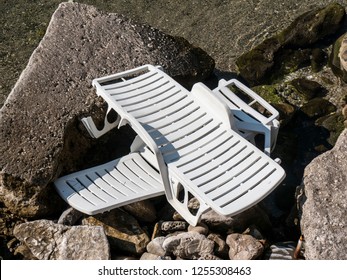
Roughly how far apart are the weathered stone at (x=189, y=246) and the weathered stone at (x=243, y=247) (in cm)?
19

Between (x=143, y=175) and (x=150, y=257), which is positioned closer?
(x=150, y=257)

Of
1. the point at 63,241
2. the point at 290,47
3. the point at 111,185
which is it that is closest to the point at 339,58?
the point at 290,47

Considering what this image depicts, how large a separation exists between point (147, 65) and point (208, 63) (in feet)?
3.76

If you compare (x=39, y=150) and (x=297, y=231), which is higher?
(x=39, y=150)

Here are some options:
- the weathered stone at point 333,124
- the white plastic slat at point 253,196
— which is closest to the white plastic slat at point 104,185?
the white plastic slat at point 253,196

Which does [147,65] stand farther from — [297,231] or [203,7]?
[203,7]

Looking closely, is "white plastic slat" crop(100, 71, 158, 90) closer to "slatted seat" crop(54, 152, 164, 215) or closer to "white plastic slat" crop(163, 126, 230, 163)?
"slatted seat" crop(54, 152, 164, 215)

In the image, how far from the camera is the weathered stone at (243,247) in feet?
19.1

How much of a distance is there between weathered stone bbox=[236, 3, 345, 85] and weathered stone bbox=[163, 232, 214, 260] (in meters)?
2.78

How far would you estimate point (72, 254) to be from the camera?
587cm

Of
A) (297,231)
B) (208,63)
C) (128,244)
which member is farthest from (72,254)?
(208,63)

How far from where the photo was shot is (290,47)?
8422 mm

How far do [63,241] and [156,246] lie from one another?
31.4 inches

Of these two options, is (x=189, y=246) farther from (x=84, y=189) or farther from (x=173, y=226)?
(x=84, y=189)
